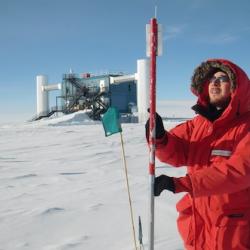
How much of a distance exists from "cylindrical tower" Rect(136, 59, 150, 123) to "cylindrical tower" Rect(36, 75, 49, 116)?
12.1 meters

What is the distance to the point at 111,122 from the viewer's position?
3.02 meters

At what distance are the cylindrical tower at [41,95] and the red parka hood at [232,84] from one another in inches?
1499

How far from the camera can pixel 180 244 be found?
3.55 m

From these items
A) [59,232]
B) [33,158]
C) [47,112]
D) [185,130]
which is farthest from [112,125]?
[47,112]

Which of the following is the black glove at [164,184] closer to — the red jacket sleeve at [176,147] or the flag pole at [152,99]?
the flag pole at [152,99]

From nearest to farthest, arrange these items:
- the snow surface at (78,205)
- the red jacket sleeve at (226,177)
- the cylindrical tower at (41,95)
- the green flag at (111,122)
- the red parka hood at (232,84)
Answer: the red jacket sleeve at (226,177) < the red parka hood at (232,84) < the green flag at (111,122) < the snow surface at (78,205) < the cylindrical tower at (41,95)

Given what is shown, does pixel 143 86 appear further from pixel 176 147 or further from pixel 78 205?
pixel 176 147

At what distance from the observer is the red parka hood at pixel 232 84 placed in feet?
7.22

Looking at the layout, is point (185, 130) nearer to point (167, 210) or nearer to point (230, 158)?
point (230, 158)

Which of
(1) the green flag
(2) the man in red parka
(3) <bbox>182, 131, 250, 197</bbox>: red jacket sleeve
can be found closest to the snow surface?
(1) the green flag

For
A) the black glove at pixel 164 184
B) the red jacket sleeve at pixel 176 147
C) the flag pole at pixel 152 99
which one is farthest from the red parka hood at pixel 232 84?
the black glove at pixel 164 184

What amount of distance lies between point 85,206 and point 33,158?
5.11 meters

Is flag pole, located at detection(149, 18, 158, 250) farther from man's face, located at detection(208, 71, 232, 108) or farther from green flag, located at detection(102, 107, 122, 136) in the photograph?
green flag, located at detection(102, 107, 122, 136)

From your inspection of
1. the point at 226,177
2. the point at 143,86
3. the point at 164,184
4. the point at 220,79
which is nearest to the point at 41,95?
the point at 143,86
